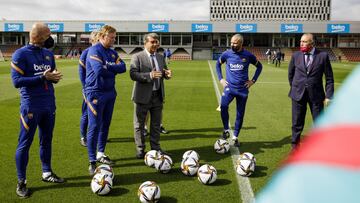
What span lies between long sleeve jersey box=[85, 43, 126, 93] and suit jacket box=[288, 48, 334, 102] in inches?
128

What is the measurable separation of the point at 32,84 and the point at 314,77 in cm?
476

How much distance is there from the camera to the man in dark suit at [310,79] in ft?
21.2

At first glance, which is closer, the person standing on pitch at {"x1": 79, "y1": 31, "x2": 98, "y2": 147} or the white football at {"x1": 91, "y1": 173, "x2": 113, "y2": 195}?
the white football at {"x1": 91, "y1": 173, "x2": 113, "y2": 195}

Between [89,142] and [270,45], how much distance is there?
65432 mm

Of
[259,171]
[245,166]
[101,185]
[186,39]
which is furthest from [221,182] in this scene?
[186,39]

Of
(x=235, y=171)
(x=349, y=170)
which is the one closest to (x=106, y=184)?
(x=235, y=171)

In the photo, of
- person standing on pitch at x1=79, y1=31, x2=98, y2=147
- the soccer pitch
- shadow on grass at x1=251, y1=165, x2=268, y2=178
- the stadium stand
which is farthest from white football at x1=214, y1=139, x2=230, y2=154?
the stadium stand

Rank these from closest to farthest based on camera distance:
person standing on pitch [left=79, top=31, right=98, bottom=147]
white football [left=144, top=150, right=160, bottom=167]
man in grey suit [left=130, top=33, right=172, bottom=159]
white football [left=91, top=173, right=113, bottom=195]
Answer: white football [left=91, top=173, right=113, bottom=195], white football [left=144, top=150, right=160, bottom=167], man in grey suit [left=130, top=33, right=172, bottom=159], person standing on pitch [left=79, top=31, right=98, bottom=147]

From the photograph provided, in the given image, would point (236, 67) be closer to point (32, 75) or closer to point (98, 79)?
point (98, 79)

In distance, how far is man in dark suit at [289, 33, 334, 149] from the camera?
647 centimetres

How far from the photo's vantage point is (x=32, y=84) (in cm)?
472

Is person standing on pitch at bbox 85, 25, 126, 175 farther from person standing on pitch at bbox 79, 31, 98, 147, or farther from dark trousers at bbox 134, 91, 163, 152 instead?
person standing on pitch at bbox 79, 31, 98, 147

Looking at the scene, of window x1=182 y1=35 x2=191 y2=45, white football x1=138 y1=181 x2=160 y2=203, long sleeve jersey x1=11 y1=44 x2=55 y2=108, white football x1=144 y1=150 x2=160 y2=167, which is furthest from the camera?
window x1=182 y1=35 x2=191 y2=45

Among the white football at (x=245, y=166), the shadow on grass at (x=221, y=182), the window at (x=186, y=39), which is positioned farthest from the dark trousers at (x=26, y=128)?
the window at (x=186, y=39)
